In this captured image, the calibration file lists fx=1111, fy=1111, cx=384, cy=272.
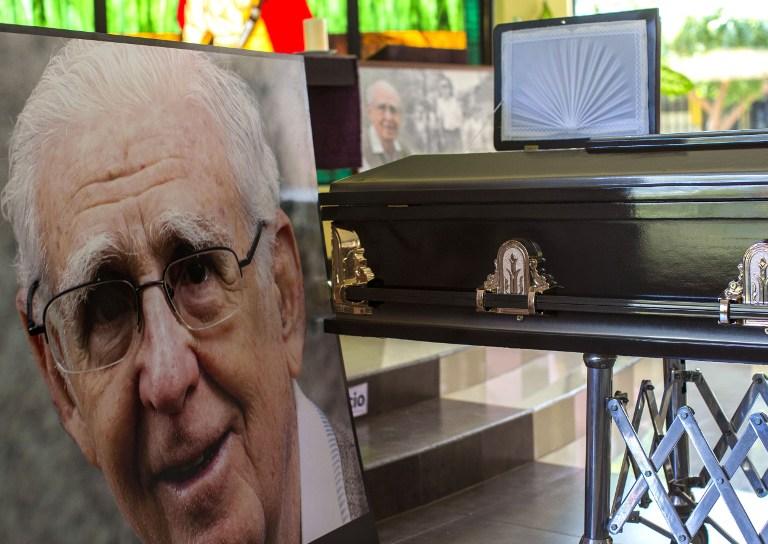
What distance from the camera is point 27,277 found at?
1.81 m

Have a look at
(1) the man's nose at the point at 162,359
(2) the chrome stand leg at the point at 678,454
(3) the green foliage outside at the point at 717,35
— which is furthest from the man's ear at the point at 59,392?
(3) the green foliage outside at the point at 717,35

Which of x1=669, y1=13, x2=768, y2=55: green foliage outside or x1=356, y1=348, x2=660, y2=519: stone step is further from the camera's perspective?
x1=669, y1=13, x2=768, y2=55: green foliage outside

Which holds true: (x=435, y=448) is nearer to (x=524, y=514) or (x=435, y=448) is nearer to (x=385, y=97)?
(x=524, y=514)

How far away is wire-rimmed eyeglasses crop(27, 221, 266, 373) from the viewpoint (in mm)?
1862

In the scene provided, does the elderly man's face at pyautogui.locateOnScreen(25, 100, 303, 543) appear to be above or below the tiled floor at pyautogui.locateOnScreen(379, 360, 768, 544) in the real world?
above

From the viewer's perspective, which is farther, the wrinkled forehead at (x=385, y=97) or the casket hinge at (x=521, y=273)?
the wrinkled forehead at (x=385, y=97)

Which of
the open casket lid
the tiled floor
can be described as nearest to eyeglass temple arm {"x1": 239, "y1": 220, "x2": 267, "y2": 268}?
the open casket lid

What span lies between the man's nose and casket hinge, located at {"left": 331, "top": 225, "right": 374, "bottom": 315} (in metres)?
0.45

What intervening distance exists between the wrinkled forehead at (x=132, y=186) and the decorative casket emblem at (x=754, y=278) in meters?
0.95

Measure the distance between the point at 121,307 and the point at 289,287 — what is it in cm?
49

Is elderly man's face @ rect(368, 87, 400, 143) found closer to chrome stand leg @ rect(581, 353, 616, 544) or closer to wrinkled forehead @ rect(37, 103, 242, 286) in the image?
wrinkled forehead @ rect(37, 103, 242, 286)

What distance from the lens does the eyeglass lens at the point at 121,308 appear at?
1.87 m

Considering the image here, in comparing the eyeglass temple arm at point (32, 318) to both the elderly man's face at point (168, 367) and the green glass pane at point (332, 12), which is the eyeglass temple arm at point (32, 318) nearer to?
the elderly man's face at point (168, 367)

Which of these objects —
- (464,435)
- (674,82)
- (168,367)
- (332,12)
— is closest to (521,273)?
(168,367)
